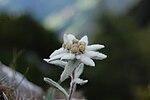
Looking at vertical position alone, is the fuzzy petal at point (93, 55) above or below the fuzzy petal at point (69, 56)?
above

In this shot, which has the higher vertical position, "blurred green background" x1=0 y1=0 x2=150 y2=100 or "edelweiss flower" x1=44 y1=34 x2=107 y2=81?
"blurred green background" x1=0 y1=0 x2=150 y2=100

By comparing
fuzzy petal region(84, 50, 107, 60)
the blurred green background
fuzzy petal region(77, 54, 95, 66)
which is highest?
the blurred green background

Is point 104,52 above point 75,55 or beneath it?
above

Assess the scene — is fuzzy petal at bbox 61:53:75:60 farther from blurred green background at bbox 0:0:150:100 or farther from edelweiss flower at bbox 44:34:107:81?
blurred green background at bbox 0:0:150:100

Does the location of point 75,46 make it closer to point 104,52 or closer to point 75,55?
point 75,55

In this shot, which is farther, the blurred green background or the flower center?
the blurred green background

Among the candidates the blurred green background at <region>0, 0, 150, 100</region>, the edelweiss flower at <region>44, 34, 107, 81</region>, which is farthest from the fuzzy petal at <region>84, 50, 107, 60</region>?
the blurred green background at <region>0, 0, 150, 100</region>

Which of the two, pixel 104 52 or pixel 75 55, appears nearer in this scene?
pixel 75 55

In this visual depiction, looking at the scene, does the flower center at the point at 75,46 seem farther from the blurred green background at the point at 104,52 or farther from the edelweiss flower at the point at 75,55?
the blurred green background at the point at 104,52

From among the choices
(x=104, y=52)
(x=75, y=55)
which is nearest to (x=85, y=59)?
(x=75, y=55)

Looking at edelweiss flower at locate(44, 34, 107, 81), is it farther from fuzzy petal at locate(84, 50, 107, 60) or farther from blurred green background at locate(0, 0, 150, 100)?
blurred green background at locate(0, 0, 150, 100)

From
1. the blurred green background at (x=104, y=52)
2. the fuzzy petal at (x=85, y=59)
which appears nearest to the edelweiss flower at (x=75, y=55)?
the fuzzy petal at (x=85, y=59)
